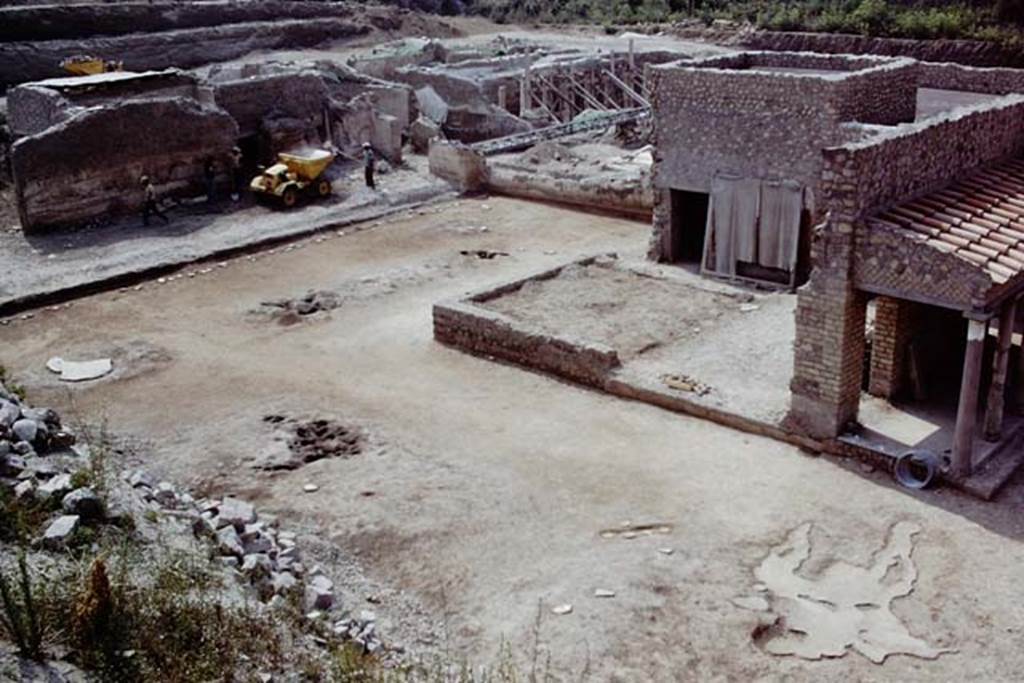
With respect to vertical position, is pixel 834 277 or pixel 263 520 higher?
pixel 834 277

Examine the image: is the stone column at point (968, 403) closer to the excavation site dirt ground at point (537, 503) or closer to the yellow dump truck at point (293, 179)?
the excavation site dirt ground at point (537, 503)

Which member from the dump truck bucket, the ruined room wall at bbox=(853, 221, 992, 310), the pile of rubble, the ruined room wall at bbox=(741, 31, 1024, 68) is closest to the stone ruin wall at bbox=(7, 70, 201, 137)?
the dump truck bucket

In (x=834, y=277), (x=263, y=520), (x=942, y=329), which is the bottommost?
(x=263, y=520)

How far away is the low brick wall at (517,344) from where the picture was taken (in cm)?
1480

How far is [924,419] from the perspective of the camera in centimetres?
1327

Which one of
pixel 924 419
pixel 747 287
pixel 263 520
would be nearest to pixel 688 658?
pixel 263 520

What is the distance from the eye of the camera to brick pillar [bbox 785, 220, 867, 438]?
12234 mm

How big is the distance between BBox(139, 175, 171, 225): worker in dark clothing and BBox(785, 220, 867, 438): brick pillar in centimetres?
1443

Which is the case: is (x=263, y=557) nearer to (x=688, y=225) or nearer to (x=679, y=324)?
(x=679, y=324)

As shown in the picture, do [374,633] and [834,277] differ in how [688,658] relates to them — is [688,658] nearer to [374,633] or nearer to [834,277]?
[374,633]

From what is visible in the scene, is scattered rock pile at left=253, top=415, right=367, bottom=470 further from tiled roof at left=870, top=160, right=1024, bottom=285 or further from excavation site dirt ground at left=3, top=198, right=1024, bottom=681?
tiled roof at left=870, top=160, right=1024, bottom=285

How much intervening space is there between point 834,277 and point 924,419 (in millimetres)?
2328

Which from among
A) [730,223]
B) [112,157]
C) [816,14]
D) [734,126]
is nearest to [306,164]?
[112,157]

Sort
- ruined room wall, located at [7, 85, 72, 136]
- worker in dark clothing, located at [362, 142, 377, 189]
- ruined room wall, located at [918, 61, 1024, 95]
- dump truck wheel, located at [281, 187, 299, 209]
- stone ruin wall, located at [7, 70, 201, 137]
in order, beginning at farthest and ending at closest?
worker in dark clothing, located at [362, 142, 377, 189] → dump truck wheel, located at [281, 187, 299, 209] → stone ruin wall, located at [7, 70, 201, 137] → ruined room wall, located at [7, 85, 72, 136] → ruined room wall, located at [918, 61, 1024, 95]
